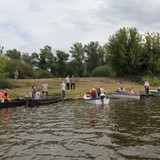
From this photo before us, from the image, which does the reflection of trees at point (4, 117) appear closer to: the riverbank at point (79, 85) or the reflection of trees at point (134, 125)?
the reflection of trees at point (134, 125)

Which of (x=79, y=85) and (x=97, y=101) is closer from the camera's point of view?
(x=97, y=101)

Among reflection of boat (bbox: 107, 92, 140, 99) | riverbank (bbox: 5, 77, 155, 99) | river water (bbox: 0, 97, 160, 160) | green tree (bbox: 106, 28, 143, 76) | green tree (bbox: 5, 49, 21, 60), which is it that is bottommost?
river water (bbox: 0, 97, 160, 160)

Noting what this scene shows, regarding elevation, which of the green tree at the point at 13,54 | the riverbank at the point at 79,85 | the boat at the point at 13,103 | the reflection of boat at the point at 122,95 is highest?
the green tree at the point at 13,54

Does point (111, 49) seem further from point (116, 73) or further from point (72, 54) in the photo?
point (72, 54)

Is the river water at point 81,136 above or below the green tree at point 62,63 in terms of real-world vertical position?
below

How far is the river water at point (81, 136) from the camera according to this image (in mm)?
15834

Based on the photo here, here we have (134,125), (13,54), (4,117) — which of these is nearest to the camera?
(134,125)

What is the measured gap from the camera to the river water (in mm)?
15834

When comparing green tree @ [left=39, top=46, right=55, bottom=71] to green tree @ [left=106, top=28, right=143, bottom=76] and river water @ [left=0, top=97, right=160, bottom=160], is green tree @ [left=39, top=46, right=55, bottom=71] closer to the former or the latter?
green tree @ [left=106, top=28, right=143, bottom=76]

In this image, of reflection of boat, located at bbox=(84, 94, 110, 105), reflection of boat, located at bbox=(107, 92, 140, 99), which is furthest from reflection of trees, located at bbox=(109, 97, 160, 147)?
reflection of boat, located at bbox=(107, 92, 140, 99)

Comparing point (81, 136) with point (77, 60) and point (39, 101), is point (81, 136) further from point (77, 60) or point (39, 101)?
point (77, 60)

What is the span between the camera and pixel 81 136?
786 inches

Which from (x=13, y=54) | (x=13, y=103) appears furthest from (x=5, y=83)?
(x=13, y=54)

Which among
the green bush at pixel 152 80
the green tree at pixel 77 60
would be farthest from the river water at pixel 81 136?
the green tree at pixel 77 60
